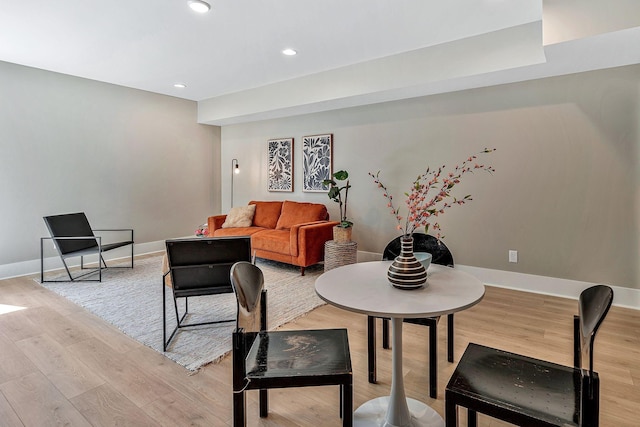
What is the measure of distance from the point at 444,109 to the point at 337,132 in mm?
1541

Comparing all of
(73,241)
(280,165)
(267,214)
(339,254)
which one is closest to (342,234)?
(339,254)

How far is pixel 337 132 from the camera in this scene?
5121 millimetres

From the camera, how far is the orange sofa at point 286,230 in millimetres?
4363

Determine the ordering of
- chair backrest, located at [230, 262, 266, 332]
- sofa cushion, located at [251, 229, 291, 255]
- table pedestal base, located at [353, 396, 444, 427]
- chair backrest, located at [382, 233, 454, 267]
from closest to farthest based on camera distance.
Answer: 1. chair backrest, located at [230, 262, 266, 332]
2. table pedestal base, located at [353, 396, 444, 427]
3. chair backrest, located at [382, 233, 454, 267]
4. sofa cushion, located at [251, 229, 291, 255]

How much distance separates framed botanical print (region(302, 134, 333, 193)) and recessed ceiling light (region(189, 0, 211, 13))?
2593mm

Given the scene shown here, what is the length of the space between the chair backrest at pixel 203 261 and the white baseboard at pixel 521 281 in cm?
265

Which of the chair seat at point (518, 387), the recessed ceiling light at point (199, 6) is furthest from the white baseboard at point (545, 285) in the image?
the recessed ceiling light at point (199, 6)

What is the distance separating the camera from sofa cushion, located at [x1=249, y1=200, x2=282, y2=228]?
214 inches

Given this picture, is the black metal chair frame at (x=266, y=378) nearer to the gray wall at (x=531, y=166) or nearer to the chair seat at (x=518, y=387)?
the chair seat at (x=518, y=387)

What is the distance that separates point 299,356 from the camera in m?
1.51

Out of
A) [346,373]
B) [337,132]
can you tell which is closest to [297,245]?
[337,132]

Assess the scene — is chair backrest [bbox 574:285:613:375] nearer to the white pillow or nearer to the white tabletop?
the white tabletop

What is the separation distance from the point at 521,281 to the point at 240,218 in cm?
385

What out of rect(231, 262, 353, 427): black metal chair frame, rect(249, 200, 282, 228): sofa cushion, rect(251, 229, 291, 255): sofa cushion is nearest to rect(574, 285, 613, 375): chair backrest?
rect(231, 262, 353, 427): black metal chair frame
